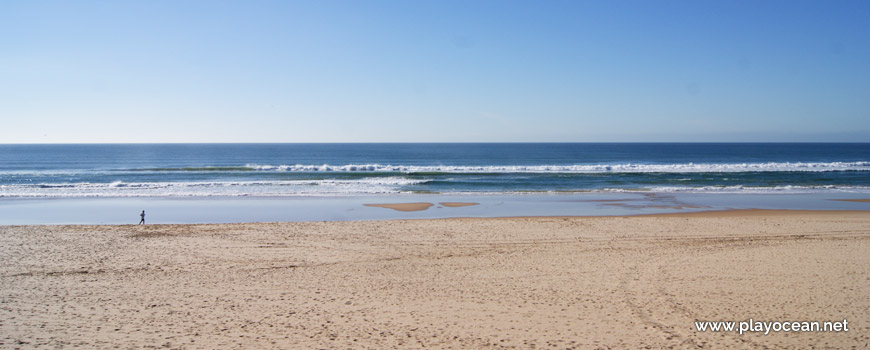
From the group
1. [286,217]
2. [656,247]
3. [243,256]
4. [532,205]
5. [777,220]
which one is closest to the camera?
[243,256]

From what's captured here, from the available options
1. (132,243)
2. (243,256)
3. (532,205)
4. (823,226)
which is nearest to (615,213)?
(532,205)

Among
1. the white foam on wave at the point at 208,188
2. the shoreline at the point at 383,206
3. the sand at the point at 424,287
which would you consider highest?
the white foam on wave at the point at 208,188

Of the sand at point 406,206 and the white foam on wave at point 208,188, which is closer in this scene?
the sand at point 406,206

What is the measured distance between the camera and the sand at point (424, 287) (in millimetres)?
6801

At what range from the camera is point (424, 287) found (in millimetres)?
9180

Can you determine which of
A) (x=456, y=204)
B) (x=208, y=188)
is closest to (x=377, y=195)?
(x=456, y=204)

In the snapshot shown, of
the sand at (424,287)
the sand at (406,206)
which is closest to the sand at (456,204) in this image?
the sand at (406,206)

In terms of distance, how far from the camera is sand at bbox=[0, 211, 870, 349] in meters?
6.80

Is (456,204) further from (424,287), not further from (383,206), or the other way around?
(424,287)

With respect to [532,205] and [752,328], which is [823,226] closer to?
[532,205]

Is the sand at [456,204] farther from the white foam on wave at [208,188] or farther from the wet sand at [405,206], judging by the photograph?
the white foam on wave at [208,188]

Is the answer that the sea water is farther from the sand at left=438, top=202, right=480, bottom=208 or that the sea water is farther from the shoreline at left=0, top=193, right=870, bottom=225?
the sand at left=438, top=202, right=480, bottom=208

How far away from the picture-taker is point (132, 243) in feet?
43.4

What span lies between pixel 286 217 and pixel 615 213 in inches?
517
